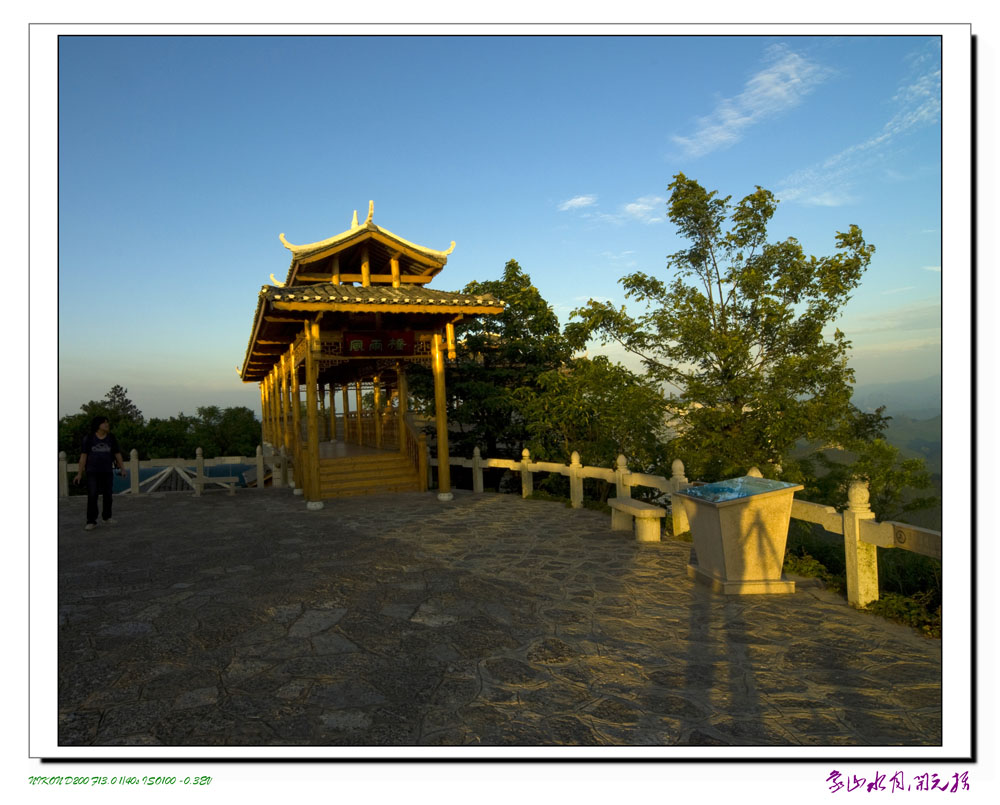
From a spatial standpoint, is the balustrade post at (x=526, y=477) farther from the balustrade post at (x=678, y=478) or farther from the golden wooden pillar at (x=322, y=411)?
the golden wooden pillar at (x=322, y=411)

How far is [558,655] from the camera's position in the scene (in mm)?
4367

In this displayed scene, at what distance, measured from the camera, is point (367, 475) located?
13805 mm

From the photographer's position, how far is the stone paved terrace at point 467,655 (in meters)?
3.32

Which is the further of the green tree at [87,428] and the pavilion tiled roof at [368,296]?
the green tree at [87,428]

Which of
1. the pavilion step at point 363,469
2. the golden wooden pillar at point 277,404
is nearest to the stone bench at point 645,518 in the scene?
the pavilion step at point 363,469

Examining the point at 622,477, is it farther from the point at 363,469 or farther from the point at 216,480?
the point at 216,480

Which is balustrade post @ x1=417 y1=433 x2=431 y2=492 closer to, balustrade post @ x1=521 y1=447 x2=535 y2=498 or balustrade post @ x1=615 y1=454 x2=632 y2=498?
balustrade post @ x1=521 y1=447 x2=535 y2=498

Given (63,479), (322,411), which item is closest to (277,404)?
(322,411)

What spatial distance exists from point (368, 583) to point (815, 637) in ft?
13.7

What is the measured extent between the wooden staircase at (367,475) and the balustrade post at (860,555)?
994cm

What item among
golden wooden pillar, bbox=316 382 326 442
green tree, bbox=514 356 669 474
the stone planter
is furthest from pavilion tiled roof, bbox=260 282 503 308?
golden wooden pillar, bbox=316 382 326 442

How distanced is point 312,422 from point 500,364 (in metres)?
6.57
